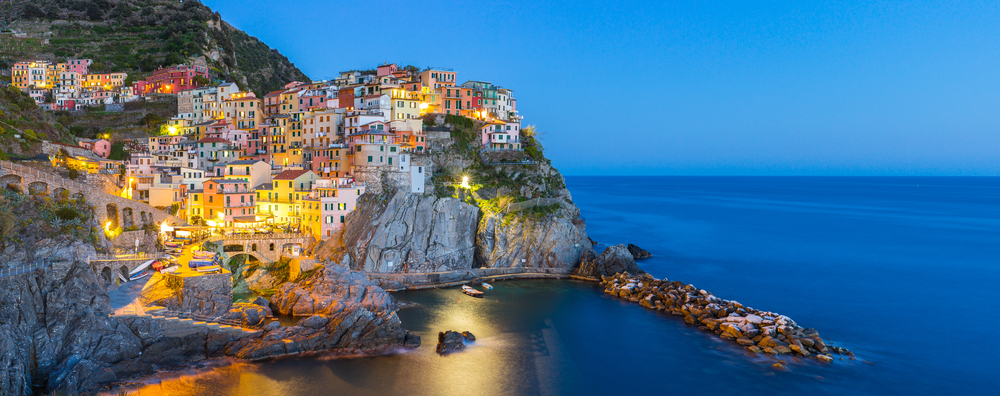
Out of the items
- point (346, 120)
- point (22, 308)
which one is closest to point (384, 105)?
point (346, 120)

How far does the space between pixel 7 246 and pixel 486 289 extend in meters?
26.8

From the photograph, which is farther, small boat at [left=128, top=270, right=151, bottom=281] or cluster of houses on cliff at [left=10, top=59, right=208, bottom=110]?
cluster of houses on cliff at [left=10, top=59, right=208, bottom=110]

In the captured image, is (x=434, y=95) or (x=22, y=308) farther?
(x=434, y=95)

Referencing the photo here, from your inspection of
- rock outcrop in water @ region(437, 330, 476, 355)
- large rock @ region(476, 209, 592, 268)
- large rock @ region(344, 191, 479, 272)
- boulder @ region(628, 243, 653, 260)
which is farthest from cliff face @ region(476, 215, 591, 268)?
rock outcrop in water @ region(437, 330, 476, 355)

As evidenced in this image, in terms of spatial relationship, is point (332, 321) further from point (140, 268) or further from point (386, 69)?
point (386, 69)

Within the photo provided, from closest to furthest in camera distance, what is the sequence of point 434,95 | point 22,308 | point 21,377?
point 21,377, point 22,308, point 434,95

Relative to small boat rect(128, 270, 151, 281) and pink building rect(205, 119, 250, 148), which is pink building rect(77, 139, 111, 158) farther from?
small boat rect(128, 270, 151, 281)

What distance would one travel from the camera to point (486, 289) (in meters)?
40.8

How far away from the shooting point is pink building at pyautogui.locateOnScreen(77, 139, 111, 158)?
2094 inches

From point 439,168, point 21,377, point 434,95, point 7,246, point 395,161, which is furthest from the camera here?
point 434,95

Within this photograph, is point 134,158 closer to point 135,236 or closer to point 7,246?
point 135,236

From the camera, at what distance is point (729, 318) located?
3184 cm

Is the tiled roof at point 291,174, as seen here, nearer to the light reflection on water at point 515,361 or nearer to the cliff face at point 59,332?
the light reflection on water at point 515,361

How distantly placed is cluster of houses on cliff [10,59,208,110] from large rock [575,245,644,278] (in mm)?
54113
